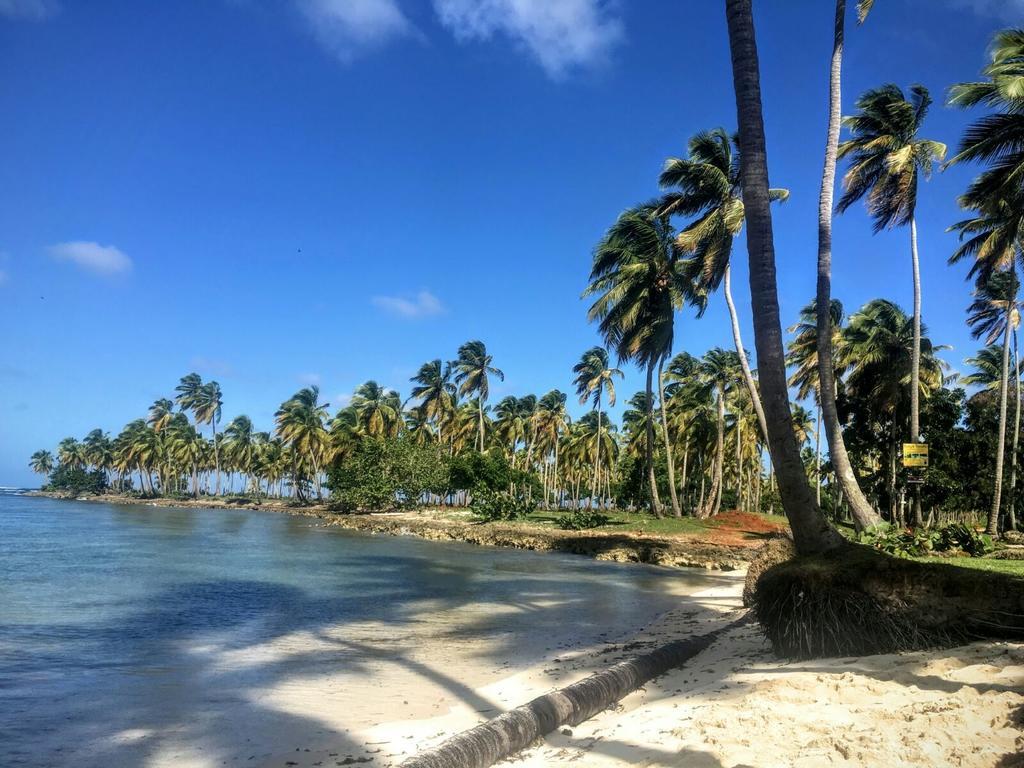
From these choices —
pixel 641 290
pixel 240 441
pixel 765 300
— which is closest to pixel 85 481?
pixel 240 441

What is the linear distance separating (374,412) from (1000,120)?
67.2 m

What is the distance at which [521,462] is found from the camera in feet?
322

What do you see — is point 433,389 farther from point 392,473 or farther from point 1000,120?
point 1000,120

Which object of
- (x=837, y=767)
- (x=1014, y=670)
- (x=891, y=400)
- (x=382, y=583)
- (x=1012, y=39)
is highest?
(x=1012, y=39)

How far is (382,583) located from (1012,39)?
22.5 metres

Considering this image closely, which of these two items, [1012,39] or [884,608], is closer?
[884,608]

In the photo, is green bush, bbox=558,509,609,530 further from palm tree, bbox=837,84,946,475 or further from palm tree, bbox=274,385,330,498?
palm tree, bbox=274,385,330,498

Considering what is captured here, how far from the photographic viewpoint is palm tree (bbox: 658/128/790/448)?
88.6 feet

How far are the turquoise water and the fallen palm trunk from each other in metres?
2.55

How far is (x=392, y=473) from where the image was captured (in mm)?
64000

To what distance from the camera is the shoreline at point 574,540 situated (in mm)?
27828

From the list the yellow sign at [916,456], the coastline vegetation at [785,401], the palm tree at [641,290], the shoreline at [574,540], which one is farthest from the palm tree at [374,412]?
the yellow sign at [916,456]

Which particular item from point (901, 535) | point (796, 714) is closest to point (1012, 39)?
point (901, 535)

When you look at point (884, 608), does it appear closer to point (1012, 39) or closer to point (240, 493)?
point (1012, 39)
